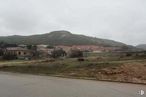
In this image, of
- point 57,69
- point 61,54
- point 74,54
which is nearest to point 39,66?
point 57,69

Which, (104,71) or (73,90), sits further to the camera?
(104,71)

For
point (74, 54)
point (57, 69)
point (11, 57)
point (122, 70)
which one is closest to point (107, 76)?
point (122, 70)

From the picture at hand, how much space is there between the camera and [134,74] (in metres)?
25.2

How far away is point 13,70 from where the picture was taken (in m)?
40.9

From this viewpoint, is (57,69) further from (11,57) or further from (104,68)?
(11,57)

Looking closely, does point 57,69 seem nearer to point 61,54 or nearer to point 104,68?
point 104,68

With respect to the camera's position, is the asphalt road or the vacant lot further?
the vacant lot

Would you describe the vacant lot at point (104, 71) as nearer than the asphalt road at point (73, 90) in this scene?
No

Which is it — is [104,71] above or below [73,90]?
above

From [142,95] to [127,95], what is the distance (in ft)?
2.88

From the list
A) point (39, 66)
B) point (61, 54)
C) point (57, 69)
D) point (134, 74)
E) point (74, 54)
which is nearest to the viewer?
point (134, 74)

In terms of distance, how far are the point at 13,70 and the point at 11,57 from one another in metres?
35.3

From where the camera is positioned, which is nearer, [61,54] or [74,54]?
[74,54]

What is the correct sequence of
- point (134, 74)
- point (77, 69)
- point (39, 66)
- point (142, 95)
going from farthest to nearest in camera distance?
point (39, 66)
point (77, 69)
point (134, 74)
point (142, 95)
